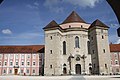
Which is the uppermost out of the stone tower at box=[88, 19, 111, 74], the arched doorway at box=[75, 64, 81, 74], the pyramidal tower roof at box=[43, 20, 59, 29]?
the pyramidal tower roof at box=[43, 20, 59, 29]

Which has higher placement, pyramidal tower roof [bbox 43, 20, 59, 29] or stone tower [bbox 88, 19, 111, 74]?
pyramidal tower roof [bbox 43, 20, 59, 29]

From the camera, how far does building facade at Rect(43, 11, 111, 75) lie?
42.3 meters

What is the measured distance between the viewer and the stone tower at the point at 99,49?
1654 inches

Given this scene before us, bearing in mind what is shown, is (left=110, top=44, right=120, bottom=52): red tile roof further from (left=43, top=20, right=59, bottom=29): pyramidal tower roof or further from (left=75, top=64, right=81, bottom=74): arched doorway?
(left=43, top=20, right=59, bottom=29): pyramidal tower roof

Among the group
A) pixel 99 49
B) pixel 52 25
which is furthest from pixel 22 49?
pixel 99 49

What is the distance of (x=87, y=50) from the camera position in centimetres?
4550

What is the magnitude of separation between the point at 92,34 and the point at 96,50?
5059mm

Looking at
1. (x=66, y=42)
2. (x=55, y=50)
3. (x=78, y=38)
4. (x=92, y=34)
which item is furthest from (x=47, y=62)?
(x=92, y=34)

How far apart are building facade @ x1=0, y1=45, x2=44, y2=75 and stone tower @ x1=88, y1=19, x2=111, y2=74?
16.6 m

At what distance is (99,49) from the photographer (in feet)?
141

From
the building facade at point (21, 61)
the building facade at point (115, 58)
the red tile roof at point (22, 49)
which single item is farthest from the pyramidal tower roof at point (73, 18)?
the building facade at point (115, 58)

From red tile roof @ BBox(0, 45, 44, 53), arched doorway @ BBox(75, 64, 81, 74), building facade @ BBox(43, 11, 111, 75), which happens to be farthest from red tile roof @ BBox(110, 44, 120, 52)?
red tile roof @ BBox(0, 45, 44, 53)

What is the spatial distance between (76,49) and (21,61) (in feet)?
60.1

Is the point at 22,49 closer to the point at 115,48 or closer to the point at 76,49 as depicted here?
the point at 76,49
